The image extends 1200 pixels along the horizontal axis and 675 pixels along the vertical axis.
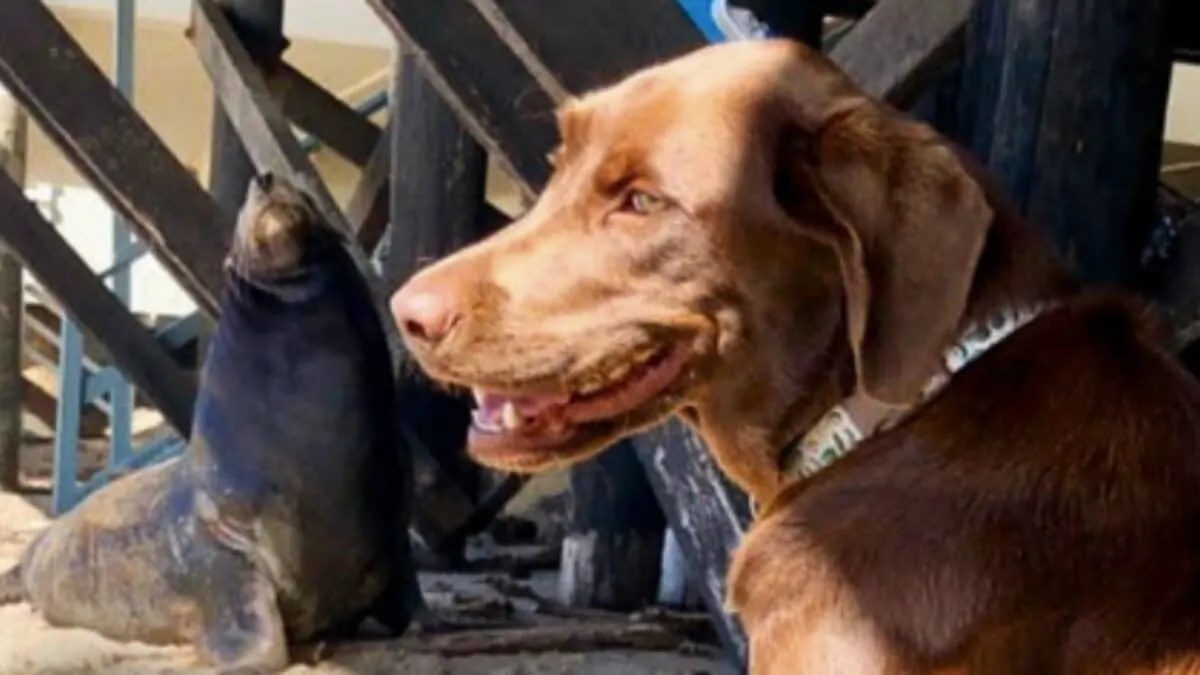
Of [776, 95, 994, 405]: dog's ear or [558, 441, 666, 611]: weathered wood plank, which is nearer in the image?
Answer: [776, 95, 994, 405]: dog's ear

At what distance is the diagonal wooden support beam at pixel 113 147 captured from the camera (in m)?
4.56

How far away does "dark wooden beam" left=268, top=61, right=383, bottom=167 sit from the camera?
20.7 ft

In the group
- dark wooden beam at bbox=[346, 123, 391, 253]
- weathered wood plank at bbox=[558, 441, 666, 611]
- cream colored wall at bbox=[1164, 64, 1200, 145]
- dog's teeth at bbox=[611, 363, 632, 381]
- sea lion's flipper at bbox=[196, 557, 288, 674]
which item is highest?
dog's teeth at bbox=[611, 363, 632, 381]

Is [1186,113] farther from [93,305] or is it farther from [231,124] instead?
[93,305]

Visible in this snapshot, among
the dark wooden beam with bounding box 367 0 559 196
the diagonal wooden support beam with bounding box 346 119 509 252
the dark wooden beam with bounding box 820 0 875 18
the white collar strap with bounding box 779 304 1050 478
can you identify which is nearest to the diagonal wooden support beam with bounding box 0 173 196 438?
the diagonal wooden support beam with bounding box 346 119 509 252

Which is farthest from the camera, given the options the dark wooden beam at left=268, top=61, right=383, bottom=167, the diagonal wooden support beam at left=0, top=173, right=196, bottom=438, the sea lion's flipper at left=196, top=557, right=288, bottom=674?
the dark wooden beam at left=268, top=61, right=383, bottom=167

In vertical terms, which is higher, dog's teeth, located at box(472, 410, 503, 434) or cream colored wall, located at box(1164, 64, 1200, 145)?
dog's teeth, located at box(472, 410, 503, 434)

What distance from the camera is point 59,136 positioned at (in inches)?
185

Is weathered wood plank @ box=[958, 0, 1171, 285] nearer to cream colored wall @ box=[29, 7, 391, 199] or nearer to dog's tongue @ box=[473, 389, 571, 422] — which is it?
dog's tongue @ box=[473, 389, 571, 422]

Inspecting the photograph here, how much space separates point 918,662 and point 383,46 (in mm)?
8147

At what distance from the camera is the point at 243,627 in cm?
454

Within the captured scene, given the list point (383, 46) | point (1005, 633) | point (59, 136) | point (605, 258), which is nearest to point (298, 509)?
point (59, 136)

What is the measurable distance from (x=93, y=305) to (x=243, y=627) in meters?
1.36

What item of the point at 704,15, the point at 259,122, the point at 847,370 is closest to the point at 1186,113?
the point at 259,122
